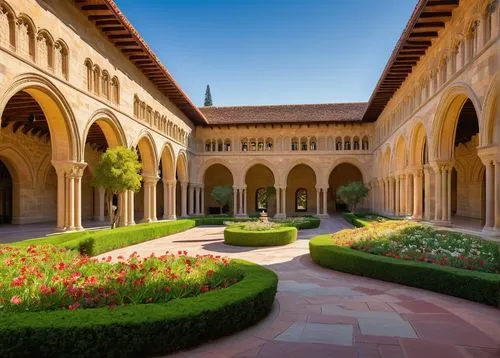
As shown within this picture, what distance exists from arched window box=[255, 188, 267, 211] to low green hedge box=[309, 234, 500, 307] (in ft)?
91.5

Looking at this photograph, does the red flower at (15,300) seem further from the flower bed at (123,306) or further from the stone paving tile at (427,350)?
the stone paving tile at (427,350)

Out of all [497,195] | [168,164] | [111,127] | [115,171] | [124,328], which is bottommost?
[124,328]

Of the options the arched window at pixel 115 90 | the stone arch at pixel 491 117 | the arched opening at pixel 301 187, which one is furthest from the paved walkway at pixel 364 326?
the arched opening at pixel 301 187

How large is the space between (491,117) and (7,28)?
45.6ft

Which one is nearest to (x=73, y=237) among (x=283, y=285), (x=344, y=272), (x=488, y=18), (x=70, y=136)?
(x=70, y=136)

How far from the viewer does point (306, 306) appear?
5844 millimetres

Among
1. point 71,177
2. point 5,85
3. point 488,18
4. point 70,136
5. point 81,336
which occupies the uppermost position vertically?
point 488,18


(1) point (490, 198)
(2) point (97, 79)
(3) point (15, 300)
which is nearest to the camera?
(3) point (15, 300)

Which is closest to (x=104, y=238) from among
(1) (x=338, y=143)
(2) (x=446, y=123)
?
(2) (x=446, y=123)

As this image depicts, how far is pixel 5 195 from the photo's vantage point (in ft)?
69.9

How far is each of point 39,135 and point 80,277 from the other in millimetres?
18723

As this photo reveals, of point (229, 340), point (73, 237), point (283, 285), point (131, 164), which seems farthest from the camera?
point (131, 164)

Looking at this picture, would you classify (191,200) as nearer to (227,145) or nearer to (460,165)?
(227,145)

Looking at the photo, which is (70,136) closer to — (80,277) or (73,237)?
(73,237)
